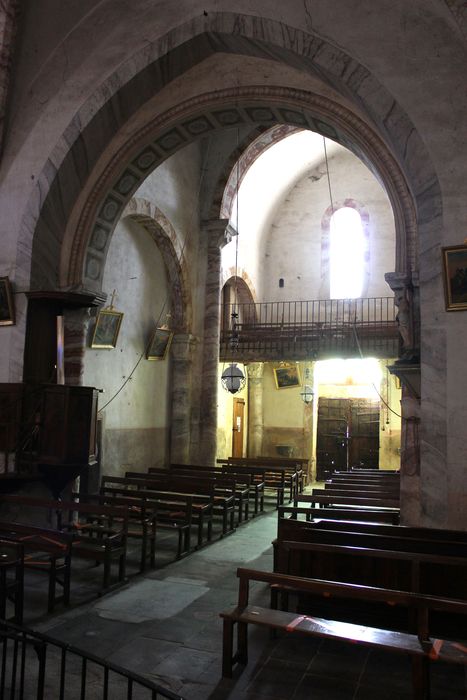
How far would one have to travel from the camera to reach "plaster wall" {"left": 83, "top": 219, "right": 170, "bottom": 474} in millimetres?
12539

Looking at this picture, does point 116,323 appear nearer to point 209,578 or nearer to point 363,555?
point 209,578

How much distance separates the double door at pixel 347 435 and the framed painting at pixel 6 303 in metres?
12.5

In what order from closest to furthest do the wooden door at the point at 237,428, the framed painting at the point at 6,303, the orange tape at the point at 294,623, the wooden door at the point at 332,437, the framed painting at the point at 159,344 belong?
the orange tape at the point at 294,623, the framed painting at the point at 6,303, the framed painting at the point at 159,344, the wooden door at the point at 237,428, the wooden door at the point at 332,437

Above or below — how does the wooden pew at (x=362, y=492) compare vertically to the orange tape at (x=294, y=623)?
above

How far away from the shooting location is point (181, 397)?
48.1 ft

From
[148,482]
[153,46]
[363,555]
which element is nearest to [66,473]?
[148,482]

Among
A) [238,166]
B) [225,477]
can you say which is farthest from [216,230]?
[225,477]

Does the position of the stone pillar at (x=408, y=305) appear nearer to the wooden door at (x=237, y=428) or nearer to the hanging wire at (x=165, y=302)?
the hanging wire at (x=165, y=302)

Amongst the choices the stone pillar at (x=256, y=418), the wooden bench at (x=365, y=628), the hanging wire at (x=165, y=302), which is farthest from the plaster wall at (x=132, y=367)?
the wooden bench at (x=365, y=628)

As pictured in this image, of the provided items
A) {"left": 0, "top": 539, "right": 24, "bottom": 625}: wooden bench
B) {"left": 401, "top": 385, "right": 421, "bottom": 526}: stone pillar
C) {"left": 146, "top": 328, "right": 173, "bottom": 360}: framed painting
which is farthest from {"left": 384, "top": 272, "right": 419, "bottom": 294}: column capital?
{"left": 146, "top": 328, "right": 173, "bottom": 360}: framed painting

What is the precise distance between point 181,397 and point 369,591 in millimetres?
10779

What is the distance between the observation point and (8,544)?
17.9 ft

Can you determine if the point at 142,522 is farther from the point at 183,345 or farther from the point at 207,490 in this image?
the point at 183,345

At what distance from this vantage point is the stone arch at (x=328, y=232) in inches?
768
